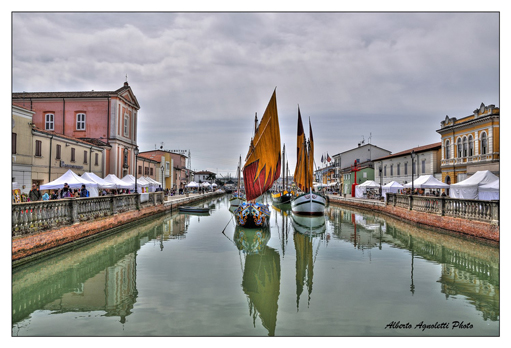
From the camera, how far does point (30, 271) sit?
35.5ft

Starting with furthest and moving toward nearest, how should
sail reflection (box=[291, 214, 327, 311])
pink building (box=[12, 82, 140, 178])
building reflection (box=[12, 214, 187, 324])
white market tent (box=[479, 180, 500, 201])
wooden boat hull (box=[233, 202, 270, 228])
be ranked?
pink building (box=[12, 82, 140, 178]) → wooden boat hull (box=[233, 202, 270, 228]) → white market tent (box=[479, 180, 500, 201]) → sail reflection (box=[291, 214, 327, 311]) → building reflection (box=[12, 214, 187, 324])

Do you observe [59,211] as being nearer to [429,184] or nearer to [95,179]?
[95,179]

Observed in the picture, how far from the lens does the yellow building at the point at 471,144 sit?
28.6 metres

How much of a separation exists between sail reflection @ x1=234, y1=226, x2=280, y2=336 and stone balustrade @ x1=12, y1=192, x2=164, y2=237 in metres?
7.06

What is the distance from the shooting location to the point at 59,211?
13.9m

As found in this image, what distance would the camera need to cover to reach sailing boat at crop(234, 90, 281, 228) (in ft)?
71.9

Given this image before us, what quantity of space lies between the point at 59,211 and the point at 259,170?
12.5 metres

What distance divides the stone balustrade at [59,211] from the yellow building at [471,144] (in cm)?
2586

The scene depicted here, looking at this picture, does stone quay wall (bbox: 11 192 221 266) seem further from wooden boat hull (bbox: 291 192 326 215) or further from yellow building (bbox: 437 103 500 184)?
yellow building (bbox: 437 103 500 184)

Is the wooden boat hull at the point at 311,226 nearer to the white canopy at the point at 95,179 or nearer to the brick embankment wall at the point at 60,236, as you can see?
the brick embankment wall at the point at 60,236

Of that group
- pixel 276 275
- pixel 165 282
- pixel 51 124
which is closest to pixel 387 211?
pixel 276 275

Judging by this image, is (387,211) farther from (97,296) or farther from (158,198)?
(97,296)

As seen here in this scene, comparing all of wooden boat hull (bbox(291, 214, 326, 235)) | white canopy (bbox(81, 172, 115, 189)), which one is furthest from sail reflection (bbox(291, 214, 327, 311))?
white canopy (bbox(81, 172, 115, 189))

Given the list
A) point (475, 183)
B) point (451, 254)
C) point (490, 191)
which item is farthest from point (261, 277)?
point (475, 183)
